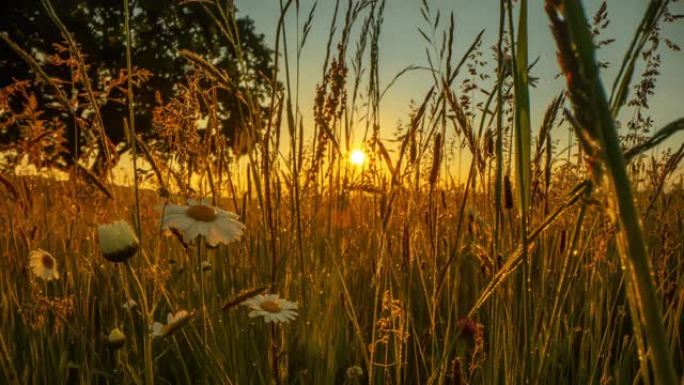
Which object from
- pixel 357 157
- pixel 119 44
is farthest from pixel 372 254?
pixel 119 44

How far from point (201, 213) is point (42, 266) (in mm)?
774

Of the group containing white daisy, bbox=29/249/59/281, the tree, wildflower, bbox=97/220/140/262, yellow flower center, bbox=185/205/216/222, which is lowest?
white daisy, bbox=29/249/59/281

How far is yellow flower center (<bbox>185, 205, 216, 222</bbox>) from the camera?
1126mm

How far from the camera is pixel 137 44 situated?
60.2 ft

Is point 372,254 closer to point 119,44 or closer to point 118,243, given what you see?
point 118,243

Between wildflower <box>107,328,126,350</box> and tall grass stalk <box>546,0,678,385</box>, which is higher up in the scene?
tall grass stalk <box>546,0,678,385</box>

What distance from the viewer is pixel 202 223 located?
1104 mm

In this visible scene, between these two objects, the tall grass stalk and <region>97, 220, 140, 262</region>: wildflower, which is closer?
the tall grass stalk

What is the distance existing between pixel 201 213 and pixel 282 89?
14.5 inches

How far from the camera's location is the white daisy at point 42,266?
1.57m

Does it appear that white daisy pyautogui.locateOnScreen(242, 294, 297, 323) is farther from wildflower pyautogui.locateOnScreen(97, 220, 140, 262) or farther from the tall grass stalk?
the tall grass stalk

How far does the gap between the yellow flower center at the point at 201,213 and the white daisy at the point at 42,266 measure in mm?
677

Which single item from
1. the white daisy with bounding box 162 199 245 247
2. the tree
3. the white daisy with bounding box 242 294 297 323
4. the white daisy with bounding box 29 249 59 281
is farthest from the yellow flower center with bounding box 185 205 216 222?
the tree

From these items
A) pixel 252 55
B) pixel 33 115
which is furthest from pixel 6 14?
pixel 33 115
